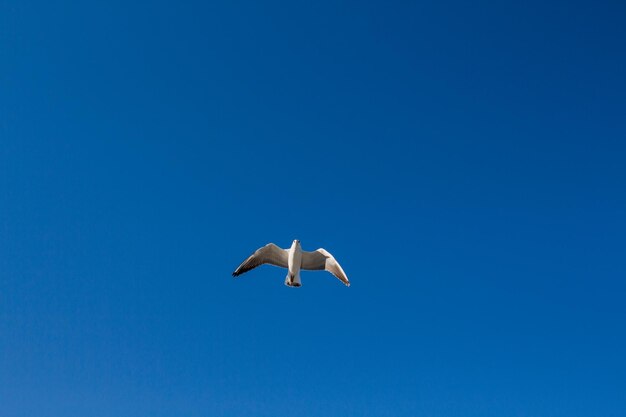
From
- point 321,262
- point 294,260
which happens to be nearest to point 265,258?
point 294,260

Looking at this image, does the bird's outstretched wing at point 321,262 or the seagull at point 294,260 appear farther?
the bird's outstretched wing at point 321,262

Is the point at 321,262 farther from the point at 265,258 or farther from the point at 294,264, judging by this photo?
the point at 265,258

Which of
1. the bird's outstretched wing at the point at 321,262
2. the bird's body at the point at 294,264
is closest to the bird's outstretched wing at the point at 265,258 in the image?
the bird's body at the point at 294,264

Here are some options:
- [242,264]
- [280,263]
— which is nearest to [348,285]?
[280,263]

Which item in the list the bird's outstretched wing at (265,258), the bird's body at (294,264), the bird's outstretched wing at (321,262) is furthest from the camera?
the bird's outstretched wing at (321,262)

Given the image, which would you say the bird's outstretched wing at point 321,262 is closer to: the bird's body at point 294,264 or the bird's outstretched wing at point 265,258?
the bird's body at point 294,264

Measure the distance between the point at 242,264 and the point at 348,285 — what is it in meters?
5.67

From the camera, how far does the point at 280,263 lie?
2541 cm

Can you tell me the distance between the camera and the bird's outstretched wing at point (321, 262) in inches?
974

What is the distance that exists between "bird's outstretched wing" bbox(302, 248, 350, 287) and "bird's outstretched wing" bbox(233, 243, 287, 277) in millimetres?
1176

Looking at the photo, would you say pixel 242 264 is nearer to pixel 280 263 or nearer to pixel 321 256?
pixel 280 263

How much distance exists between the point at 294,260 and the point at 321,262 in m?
2.04

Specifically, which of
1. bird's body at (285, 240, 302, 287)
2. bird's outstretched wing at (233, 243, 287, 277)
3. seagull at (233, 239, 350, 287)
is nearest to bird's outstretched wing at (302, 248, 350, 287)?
seagull at (233, 239, 350, 287)

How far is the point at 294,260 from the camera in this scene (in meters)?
24.0
